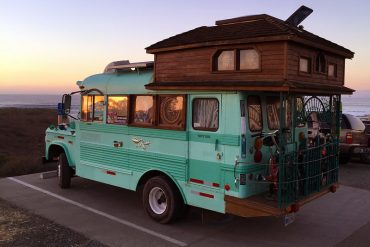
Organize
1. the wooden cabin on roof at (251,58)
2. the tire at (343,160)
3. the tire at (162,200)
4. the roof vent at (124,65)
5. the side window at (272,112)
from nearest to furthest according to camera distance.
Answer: the wooden cabin on roof at (251,58), the side window at (272,112), the tire at (162,200), the roof vent at (124,65), the tire at (343,160)

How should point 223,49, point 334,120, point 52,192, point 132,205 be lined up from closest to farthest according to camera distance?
point 223,49
point 334,120
point 132,205
point 52,192

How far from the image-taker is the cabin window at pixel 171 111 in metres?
6.49

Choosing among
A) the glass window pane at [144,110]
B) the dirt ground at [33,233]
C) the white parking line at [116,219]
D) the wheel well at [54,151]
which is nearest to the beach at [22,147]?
the white parking line at [116,219]

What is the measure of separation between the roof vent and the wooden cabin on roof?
0.44 metres

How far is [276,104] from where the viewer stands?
661cm

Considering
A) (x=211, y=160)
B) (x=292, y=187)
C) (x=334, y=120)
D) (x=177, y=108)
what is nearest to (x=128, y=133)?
(x=177, y=108)

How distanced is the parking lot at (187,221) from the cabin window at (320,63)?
2697mm

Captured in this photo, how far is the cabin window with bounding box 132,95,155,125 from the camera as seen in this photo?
6.97m

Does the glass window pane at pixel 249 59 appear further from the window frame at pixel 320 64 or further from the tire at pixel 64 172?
the tire at pixel 64 172

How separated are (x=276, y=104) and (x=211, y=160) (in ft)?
5.11

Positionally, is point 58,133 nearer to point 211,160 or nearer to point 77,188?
point 77,188

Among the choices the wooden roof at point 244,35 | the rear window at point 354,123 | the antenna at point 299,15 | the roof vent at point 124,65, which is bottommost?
the rear window at point 354,123

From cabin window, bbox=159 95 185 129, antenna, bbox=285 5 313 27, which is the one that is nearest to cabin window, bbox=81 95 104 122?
cabin window, bbox=159 95 185 129

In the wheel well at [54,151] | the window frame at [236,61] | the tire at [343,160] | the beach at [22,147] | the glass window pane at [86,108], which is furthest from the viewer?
the tire at [343,160]
